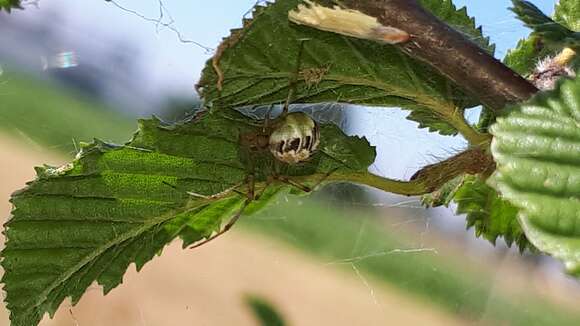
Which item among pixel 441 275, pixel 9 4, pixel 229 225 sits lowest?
pixel 441 275

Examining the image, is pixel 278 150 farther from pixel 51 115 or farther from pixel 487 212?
pixel 51 115

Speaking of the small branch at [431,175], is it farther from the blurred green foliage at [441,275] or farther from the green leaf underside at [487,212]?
the blurred green foliage at [441,275]

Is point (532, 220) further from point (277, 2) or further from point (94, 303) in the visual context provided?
point (94, 303)

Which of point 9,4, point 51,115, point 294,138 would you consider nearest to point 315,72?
point 294,138

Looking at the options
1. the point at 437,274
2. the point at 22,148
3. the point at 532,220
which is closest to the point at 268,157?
the point at 532,220

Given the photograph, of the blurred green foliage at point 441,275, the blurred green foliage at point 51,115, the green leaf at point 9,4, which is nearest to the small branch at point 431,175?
the green leaf at point 9,4

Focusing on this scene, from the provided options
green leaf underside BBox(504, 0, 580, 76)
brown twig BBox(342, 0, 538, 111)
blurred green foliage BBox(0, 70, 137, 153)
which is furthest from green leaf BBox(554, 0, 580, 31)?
blurred green foliage BBox(0, 70, 137, 153)
